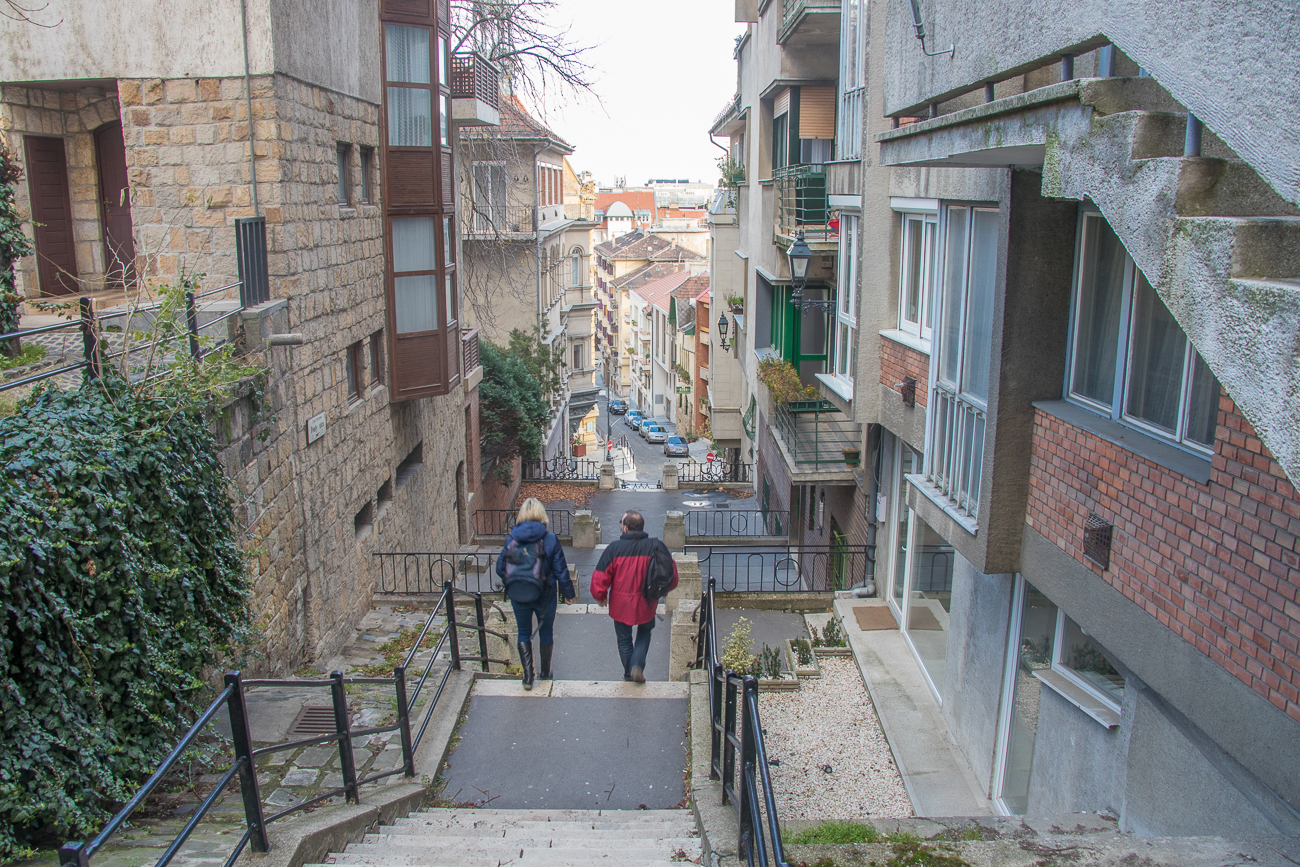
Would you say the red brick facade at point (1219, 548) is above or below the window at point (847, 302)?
below

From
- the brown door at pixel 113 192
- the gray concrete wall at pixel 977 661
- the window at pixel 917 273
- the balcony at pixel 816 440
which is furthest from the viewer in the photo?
the balcony at pixel 816 440

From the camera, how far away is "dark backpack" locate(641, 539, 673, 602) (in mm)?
7465

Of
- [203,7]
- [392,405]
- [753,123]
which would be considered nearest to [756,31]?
[753,123]

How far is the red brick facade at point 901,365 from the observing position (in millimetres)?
9359

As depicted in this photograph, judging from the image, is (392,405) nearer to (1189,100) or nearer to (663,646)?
(663,646)

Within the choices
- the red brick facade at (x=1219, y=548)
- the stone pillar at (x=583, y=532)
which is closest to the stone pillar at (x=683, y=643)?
the red brick facade at (x=1219, y=548)

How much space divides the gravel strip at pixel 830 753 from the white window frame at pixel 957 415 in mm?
2519

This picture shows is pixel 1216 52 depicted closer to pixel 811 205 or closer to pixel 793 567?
pixel 811 205

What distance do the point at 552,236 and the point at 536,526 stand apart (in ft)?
86.1

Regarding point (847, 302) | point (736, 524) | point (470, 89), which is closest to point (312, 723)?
point (847, 302)

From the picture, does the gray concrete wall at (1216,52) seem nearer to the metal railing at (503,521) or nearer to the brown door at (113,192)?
the brown door at (113,192)

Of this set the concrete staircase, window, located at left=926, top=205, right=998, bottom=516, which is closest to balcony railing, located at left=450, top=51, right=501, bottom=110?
window, located at left=926, top=205, right=998, bottom=516

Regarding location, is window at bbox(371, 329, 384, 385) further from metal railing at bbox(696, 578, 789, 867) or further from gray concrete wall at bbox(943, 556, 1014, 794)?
gray concrete wall at bbox(943, 556, 1014, 794)

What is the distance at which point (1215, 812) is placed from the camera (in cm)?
418
